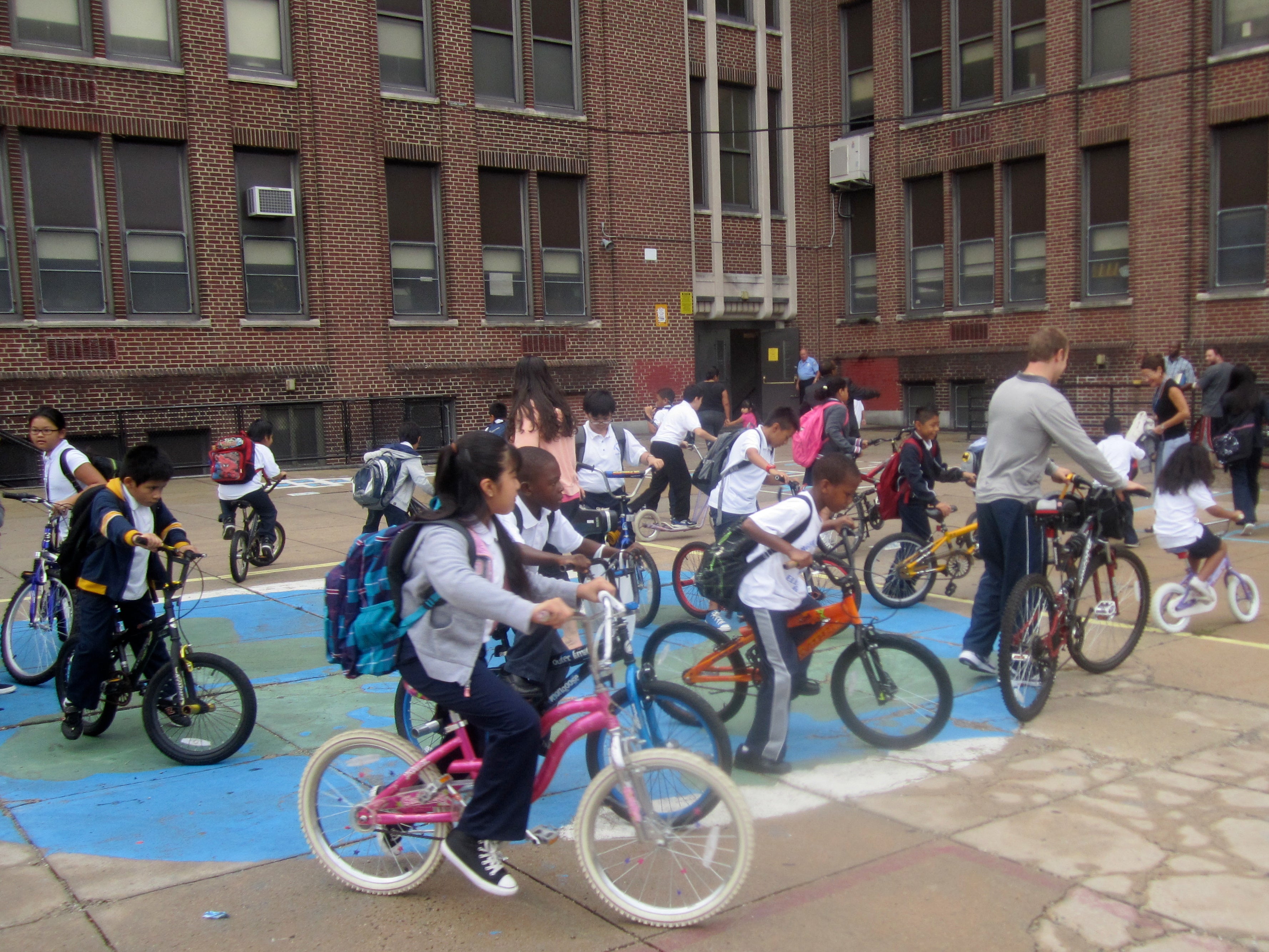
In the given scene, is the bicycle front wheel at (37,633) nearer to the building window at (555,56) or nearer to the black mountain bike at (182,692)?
the black mountain bike at (182,692)

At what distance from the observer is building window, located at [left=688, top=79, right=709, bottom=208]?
2445 centimetres

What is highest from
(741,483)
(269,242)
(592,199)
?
(592,199)

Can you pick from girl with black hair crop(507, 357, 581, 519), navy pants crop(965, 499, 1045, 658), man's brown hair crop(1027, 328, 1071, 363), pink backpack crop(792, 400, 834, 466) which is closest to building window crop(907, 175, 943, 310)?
pink backpack crop(792, 400, 834, 466)

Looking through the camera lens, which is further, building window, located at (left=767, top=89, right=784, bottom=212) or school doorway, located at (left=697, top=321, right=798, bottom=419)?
building window, located at (left=767, top=89, right=784, bottom=212)

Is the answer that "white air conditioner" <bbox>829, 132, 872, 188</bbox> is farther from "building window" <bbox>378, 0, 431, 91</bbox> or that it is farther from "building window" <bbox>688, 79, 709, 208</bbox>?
"building window" <bbox>378, 0, 431, 91</bbox>

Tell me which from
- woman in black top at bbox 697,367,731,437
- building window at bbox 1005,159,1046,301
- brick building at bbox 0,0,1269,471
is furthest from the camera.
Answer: building window at bbox 1005,159,1046,301

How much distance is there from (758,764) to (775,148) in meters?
22.6

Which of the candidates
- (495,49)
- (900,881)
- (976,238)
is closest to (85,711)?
(900,881)

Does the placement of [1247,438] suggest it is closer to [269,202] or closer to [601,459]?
[601,459]

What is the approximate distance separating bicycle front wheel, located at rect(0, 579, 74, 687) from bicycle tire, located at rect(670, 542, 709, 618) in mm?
3935

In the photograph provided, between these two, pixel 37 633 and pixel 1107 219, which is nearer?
pixel 37 633

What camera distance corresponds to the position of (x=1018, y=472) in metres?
Answer: 6.18

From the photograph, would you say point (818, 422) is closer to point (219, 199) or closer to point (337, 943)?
point (337, 943)

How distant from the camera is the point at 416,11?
2061 cm
